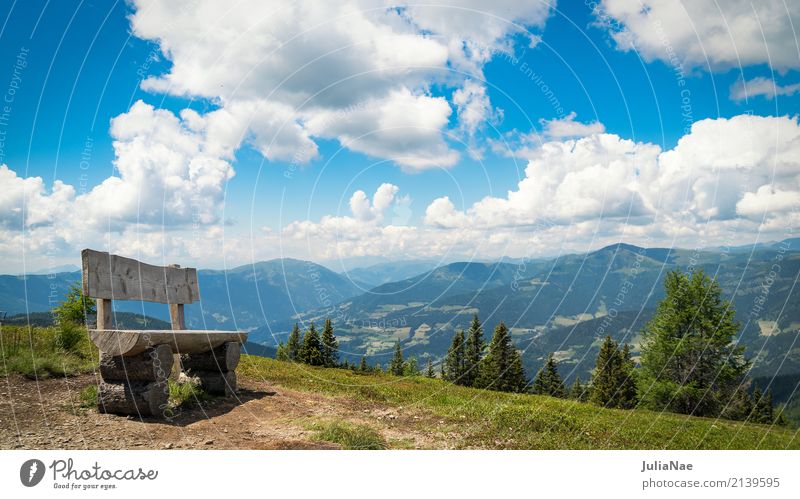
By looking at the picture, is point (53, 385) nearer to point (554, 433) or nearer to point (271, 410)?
point (271, 410)

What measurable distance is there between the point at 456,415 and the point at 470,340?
49196 millimetres

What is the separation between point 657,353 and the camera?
112 feet

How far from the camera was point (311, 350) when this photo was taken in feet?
148

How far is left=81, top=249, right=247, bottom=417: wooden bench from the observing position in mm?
7848

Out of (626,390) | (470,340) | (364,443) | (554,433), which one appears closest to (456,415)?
(554,433)

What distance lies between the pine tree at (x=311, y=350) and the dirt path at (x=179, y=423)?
35.0m

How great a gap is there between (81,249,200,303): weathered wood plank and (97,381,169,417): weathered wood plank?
69.0 inches

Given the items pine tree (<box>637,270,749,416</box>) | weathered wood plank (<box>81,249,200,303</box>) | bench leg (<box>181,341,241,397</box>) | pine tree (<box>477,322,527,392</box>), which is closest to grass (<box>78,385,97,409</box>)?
weathered wood plank (<box>81,249,200,303</box>)

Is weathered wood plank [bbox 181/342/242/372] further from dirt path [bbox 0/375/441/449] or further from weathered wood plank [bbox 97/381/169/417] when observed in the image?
weathered wood plank [bbox 97/381/169/417]

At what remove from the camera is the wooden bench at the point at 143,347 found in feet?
25.7

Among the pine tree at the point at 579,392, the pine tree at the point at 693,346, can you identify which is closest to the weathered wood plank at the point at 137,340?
the pine tree at the point at 693,346

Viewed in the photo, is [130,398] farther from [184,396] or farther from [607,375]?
[607,375]

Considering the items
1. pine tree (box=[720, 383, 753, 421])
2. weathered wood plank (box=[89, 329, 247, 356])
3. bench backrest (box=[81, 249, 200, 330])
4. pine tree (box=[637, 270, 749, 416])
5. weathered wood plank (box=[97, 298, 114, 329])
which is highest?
bench backrest (box=[81, 249, 200, 330])
